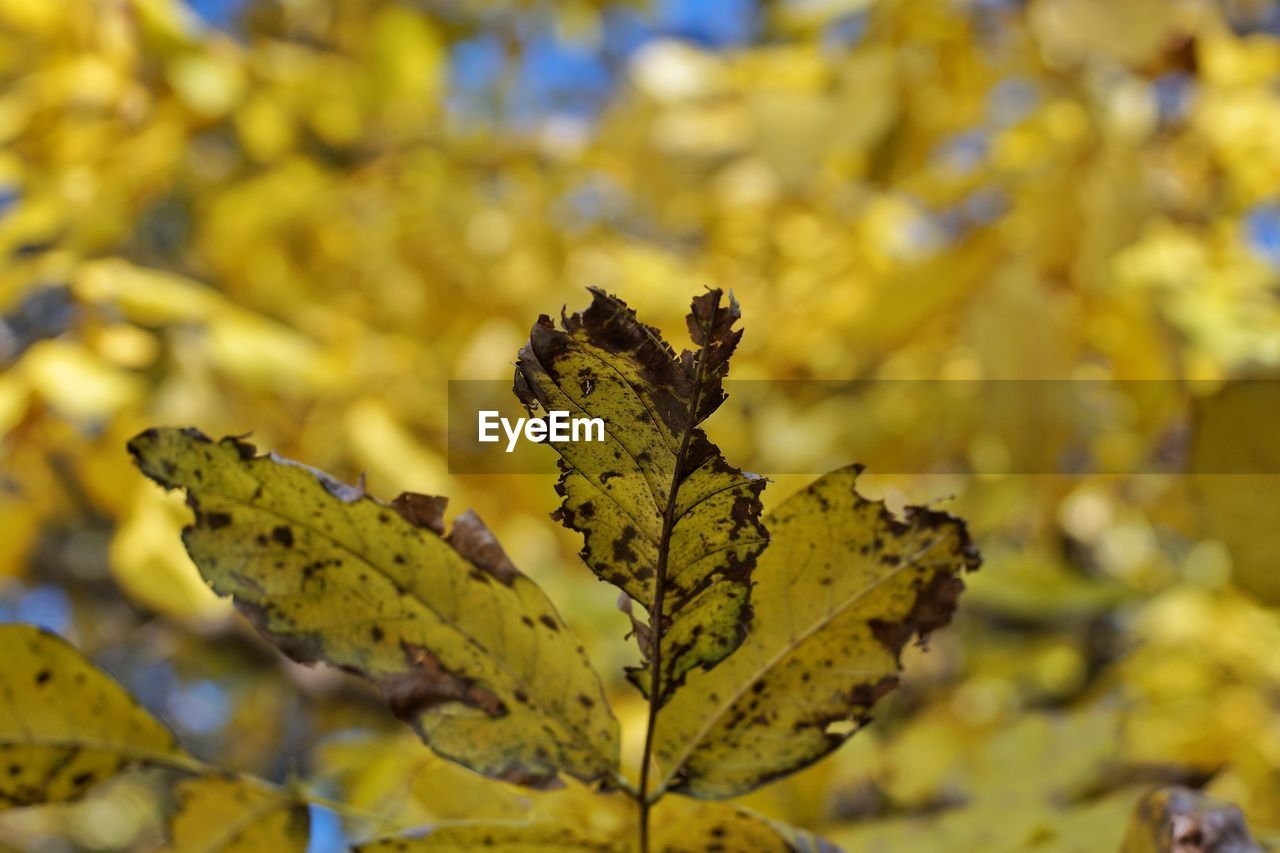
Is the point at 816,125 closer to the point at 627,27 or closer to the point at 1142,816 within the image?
the point at 1142,816

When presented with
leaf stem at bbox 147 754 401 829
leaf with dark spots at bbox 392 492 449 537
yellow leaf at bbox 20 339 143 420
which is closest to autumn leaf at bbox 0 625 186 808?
leaf stem at bbox 147 754 401 829

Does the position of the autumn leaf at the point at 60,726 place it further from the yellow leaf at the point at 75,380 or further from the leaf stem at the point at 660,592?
the yellow leaf at the point at 75,380

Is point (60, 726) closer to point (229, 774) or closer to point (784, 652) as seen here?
point (229, 774)

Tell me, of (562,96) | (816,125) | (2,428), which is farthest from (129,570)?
(562,96)

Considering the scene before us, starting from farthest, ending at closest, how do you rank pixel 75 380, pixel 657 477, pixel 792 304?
pixel 792 304 → pixel 75 380 → pixel 657 477

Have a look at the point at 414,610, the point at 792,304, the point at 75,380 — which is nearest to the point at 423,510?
the point at 414,610

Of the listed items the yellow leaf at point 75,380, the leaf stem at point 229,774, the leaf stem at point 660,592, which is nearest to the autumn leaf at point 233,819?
the leaf stem at point 229,774

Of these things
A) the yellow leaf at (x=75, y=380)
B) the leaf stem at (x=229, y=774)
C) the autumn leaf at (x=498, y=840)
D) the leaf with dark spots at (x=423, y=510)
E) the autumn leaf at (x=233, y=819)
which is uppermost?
the yellow leaf at (x=75, y=380)
